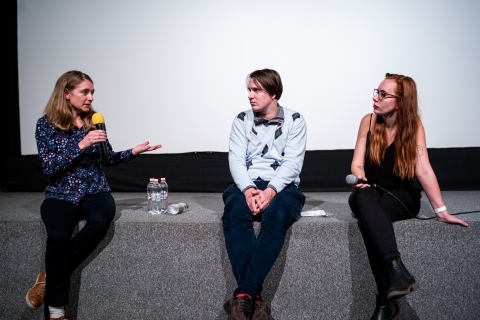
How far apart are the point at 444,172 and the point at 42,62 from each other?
341 centimetres

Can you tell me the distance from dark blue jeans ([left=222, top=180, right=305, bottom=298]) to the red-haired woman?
0.32m

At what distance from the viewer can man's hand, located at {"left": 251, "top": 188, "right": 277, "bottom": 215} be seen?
180 cm

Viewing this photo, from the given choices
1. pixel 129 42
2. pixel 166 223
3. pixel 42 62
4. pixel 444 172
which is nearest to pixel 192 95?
pixel 129 42

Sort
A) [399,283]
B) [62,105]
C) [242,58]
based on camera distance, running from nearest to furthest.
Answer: [399,283] → [62,105] → [242,58]

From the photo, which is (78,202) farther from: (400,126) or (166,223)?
(400,126)

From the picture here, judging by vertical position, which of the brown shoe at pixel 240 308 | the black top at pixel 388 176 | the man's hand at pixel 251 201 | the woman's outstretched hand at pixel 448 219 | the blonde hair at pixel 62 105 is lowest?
the brown shoe at pixel 240 308

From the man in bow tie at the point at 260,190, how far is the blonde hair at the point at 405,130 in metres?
0.43

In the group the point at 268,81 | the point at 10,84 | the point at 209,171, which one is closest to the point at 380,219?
the point at 268,81

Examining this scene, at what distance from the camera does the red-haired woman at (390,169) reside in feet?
5.55

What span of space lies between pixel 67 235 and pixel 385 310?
136cm

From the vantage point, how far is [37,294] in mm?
1745

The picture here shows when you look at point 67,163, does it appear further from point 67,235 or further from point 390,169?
point 390,169

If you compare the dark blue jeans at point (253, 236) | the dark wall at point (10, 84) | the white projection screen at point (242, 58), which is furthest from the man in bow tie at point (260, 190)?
the dark wall at point (10, 84)

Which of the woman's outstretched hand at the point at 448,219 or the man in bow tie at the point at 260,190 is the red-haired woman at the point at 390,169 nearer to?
the woman's outstretched hand at the point at 448,219
